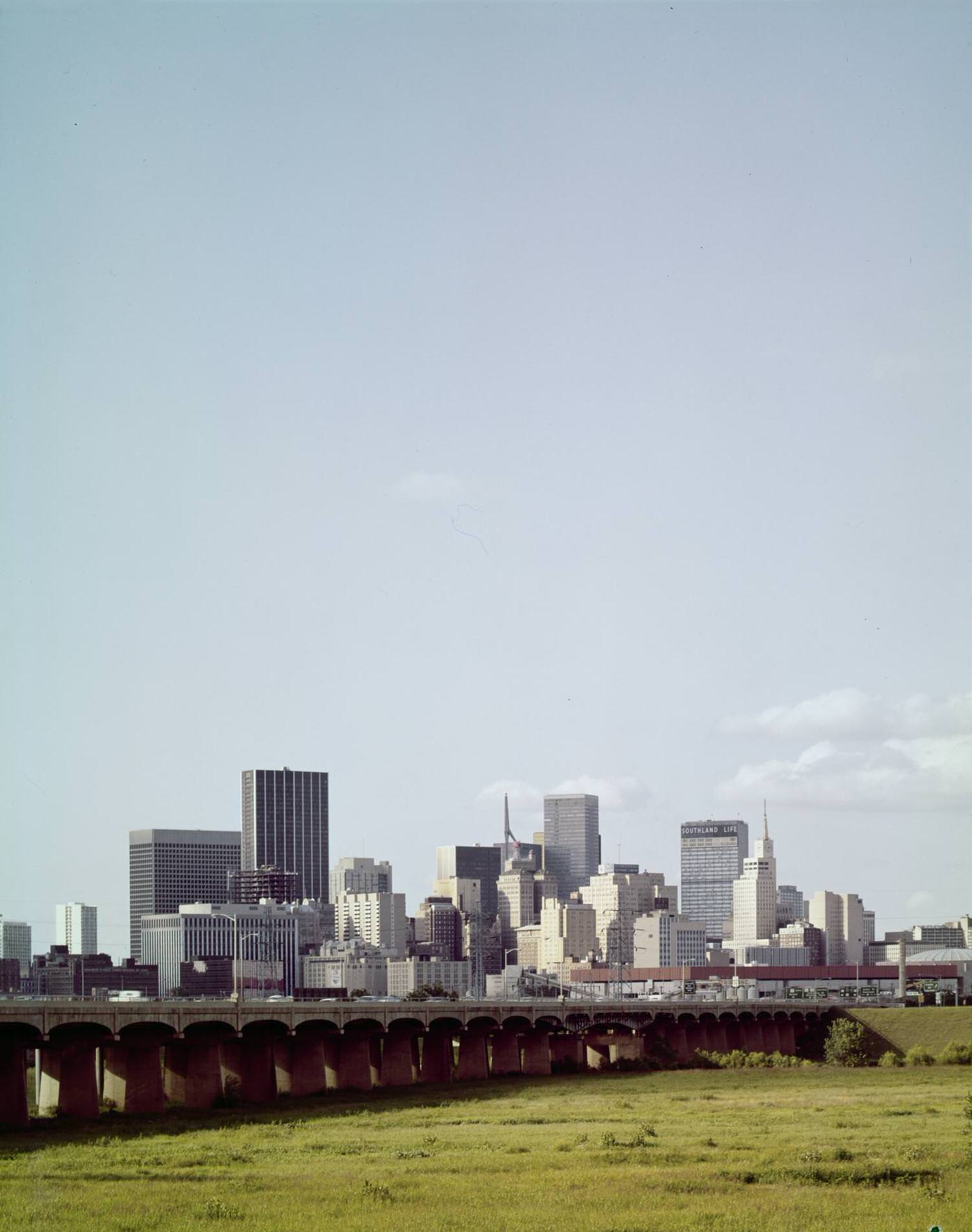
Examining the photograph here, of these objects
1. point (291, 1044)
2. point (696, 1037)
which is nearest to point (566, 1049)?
point (696, 1037)

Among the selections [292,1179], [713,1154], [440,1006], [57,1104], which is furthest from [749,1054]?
[292,1179]

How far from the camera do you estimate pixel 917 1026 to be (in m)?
174

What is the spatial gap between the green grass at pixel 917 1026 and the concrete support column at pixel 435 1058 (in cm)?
5244

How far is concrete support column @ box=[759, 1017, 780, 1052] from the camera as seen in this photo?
589 feet

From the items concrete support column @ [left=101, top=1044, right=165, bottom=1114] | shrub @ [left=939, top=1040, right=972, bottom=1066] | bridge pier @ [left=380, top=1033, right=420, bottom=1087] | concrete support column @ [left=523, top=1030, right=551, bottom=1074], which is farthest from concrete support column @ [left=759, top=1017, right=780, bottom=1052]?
concrete support column @ [left=101, top=1044, right=165, bottom=1114]

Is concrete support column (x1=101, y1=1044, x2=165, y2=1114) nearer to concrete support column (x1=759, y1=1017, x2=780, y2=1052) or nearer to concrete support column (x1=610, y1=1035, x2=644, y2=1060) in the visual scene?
concrete support column (x1=610, y1=1035, x2=644, y2=1060)

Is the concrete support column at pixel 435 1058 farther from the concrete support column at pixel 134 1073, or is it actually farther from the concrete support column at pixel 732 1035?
the concrete support column at pixel 732 1035

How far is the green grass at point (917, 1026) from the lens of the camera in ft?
555

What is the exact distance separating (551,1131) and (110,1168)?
80.9ft

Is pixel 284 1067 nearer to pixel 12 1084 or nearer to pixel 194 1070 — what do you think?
pixel 194 1070

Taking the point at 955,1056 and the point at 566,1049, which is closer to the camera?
the point at 955,1056

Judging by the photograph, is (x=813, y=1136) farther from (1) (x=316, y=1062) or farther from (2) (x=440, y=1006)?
(2) (x=440, y=1006)

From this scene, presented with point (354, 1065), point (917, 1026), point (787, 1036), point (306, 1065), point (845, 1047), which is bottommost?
point (787, 1036)

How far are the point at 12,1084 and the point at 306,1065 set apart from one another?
30993 millimetres
